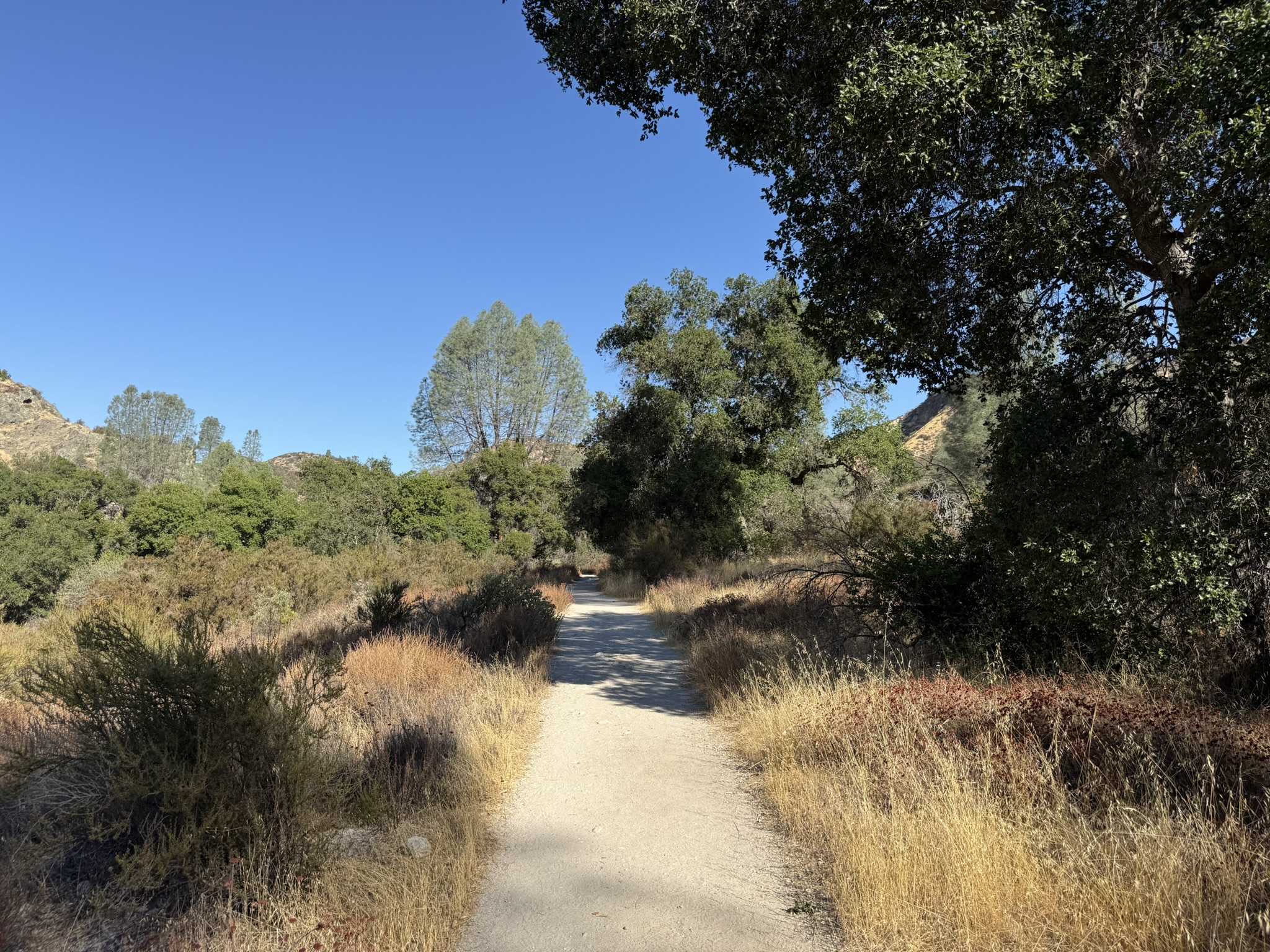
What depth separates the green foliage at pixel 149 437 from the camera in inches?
2830

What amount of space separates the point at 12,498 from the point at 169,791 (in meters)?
44.0

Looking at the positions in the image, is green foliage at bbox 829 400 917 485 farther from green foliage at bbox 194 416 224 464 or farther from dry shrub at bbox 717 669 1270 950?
green foliage at bbox 194 416 224 464

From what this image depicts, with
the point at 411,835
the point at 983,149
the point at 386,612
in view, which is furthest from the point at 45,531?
the point at 983,149

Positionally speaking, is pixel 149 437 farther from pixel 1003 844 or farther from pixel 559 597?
pixel 1003 844

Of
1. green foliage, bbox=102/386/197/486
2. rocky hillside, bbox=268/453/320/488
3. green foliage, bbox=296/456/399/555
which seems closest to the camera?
green foliage, bbox=296/456/399/555

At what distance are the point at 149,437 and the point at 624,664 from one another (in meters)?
89.5

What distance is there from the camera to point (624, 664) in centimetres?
1002

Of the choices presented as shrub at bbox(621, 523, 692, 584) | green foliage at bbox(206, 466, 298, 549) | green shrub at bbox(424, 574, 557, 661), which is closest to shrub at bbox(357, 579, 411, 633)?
green shrub at bbox(424, 574, 557, 661)

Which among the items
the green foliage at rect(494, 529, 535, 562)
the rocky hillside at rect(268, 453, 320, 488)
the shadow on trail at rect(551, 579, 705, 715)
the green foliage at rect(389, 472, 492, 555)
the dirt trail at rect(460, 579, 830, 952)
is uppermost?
the rocky hillside at rect(268, 453, 320, 488)

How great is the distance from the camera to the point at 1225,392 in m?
5.00

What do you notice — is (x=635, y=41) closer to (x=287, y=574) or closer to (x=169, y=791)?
(x=169, y=791)

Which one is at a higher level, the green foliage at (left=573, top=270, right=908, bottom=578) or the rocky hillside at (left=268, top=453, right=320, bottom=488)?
the rocky hillside at (left=268, top=453, right=320, bottom=488)

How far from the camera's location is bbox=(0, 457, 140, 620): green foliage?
80.0ft

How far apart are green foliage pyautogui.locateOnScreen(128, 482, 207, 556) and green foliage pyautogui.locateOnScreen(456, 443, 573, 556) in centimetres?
1271
